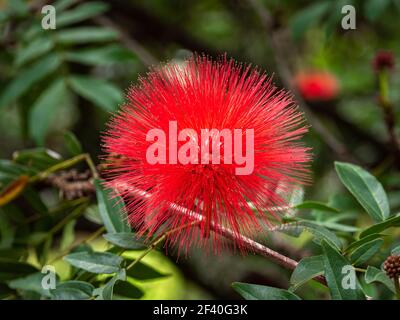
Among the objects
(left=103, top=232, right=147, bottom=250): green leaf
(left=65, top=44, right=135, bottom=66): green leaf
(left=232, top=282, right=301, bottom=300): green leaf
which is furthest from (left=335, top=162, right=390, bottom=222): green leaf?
(left=65, top=44, right=135, bottom=66): green leaf

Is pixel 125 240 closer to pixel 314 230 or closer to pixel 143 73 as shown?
pixel 314 230

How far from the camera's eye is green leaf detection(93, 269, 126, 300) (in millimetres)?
1448

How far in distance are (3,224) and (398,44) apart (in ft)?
9.38

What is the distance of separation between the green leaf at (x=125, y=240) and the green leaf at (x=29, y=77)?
1.22 metres

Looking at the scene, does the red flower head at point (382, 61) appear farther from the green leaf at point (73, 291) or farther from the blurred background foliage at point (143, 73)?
the green leaf at point (73, 291)

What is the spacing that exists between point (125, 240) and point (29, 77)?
1277mm

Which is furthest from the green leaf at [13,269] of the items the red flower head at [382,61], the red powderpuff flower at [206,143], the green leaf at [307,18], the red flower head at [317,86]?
the red flower head at [317,86]

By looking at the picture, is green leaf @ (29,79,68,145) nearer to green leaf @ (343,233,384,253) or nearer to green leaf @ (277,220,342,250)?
green leaf @ (277,220,342,250)

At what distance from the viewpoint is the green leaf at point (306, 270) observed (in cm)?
135

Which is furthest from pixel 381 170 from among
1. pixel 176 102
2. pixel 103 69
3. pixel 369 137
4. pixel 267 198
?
pixel 103 69

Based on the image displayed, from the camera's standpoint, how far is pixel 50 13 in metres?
2.73

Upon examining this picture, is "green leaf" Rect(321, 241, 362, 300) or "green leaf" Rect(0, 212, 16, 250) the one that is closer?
"green leaf" Rect(321, 241, 362, 300)

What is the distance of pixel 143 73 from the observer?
349cm

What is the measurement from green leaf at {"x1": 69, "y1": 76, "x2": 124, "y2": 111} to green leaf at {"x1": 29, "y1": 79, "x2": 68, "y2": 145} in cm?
7
